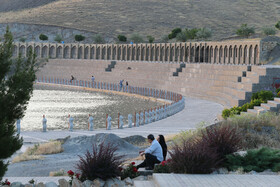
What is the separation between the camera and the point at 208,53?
224ft

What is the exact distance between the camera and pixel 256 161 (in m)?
12.5

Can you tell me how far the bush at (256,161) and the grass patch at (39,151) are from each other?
7306 millimetres

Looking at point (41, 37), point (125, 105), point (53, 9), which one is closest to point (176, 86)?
point (125, 105)

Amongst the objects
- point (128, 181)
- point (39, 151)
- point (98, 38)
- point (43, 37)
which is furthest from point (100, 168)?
point (43, 37)

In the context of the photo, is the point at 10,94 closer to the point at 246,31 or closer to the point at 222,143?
the point at 222,143

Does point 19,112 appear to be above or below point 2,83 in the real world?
below

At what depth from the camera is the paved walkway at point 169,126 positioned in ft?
75.8

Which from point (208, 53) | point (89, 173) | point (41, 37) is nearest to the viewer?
point (89, 173)

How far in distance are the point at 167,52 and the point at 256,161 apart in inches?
2619

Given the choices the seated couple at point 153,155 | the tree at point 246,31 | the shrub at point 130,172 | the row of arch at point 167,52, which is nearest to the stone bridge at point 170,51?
the row of arch at point 167,52

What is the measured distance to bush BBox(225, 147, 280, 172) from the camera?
12.3m

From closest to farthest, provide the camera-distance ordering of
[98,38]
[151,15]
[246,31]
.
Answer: [246,31] → [98,38] → [151,15]

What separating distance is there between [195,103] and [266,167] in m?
28.0

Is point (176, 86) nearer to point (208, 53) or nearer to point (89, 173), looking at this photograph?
point (208, 53)
